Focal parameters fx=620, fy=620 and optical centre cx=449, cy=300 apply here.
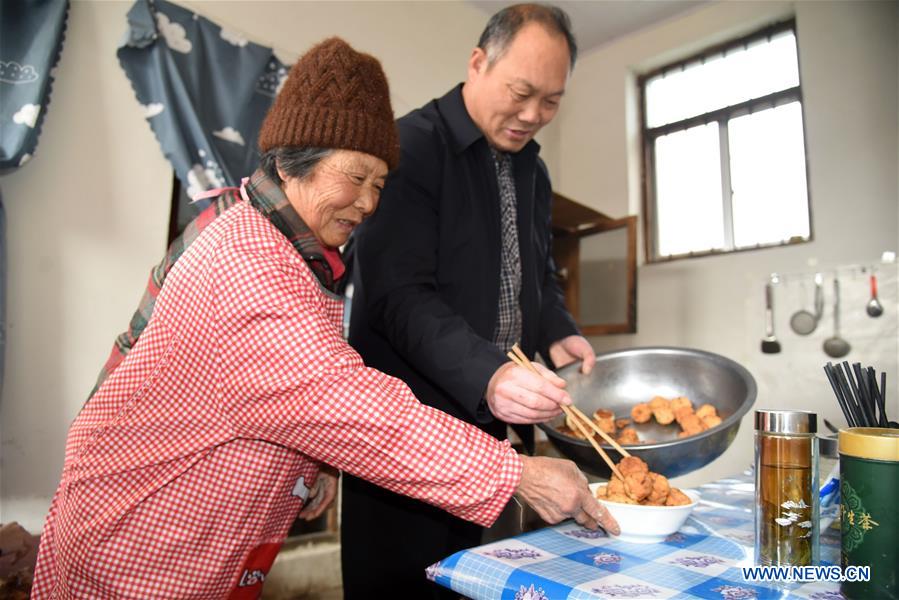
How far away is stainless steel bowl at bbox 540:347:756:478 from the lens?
104cm

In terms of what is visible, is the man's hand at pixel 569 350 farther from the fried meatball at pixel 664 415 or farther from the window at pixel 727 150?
the window at pixel 727 150

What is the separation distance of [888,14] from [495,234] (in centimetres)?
294

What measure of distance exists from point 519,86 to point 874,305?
2542 millimetres

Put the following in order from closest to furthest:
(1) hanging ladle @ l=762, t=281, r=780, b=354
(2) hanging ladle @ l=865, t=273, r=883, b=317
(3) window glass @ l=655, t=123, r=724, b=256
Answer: (2) hanging ladle @ l=865, t=273, r=883, b=317, (1) hanging ladle @ l=762, t=281, r=780, b=354, (3) window glass @ l=655, t=123, r=724, b=256

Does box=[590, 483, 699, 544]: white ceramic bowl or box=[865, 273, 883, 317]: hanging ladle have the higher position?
box=[865, 273, 883, 317]: hanging ladle

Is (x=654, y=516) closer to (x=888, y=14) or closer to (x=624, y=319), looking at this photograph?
(x=624, y=319)

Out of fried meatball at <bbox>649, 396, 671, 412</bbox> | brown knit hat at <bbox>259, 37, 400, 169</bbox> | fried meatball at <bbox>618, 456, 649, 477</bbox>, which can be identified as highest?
brown knit hat at <bbox>259, 37, 400, 169</bbox>

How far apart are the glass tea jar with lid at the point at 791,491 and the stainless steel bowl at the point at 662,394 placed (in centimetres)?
25

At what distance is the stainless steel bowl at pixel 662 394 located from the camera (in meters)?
1.04

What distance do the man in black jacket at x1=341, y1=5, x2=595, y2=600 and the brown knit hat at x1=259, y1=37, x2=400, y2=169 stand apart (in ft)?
1.00

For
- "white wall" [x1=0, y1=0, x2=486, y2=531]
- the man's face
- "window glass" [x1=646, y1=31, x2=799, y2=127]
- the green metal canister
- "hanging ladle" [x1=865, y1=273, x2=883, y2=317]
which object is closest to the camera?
the green metal canister

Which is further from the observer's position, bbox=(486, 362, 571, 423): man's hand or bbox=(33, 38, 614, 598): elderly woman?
bbox=(486, 362, 571, 423): man's hand

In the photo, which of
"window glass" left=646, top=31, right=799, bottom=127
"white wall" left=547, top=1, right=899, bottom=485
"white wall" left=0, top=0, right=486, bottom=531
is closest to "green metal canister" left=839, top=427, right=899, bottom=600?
A: "white wall" left=547, top=1, right=899, bottom=485

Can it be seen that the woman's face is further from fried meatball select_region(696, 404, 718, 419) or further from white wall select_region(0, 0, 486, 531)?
white wall select_region(0, 0, 486, 531)
